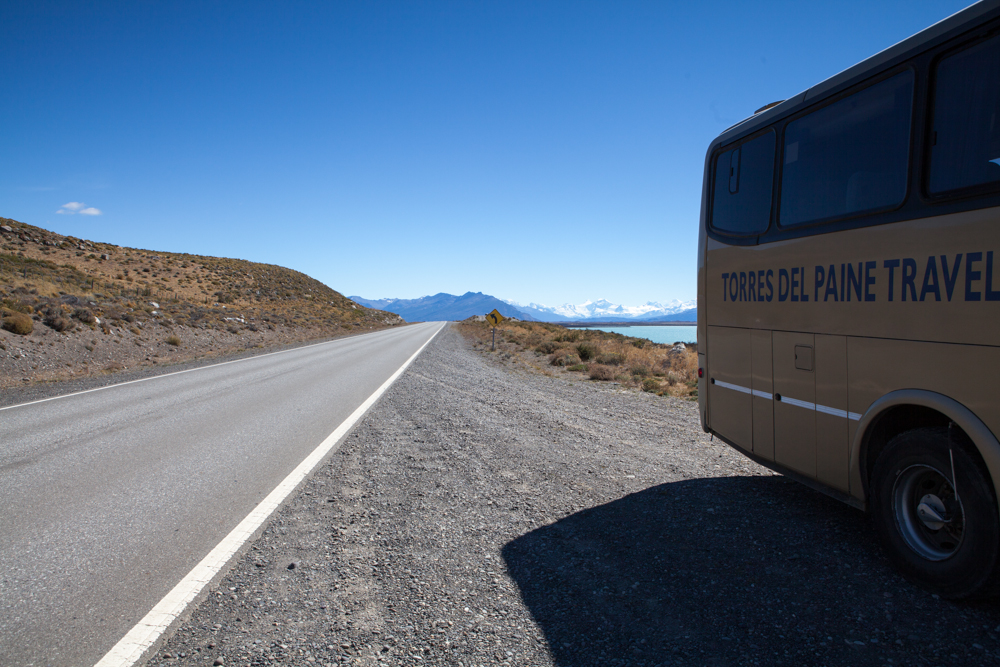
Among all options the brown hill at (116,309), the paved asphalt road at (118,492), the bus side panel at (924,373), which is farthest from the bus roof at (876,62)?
the brown hill at (116,309)

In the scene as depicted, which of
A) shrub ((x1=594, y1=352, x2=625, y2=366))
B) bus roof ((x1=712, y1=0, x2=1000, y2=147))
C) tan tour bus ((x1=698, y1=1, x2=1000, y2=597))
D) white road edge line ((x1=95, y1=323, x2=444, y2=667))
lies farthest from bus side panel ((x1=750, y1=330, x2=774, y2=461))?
shrub ((x1=594, y1=352, x2=625, y2=366))

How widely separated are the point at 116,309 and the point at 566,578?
1078 inches

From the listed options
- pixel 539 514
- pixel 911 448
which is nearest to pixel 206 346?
pixel 539 514

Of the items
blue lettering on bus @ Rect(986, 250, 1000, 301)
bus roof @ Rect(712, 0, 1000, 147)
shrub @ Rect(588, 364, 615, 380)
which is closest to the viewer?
blue lettering on bus @ Rect(986, 250, 1000, 301)

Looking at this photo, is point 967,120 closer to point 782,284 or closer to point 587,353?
point 782,284

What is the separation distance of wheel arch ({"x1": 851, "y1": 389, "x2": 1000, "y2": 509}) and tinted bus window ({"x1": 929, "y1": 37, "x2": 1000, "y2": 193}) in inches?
49.1

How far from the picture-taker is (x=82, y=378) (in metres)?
14.3

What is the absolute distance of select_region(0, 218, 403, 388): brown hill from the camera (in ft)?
55.9

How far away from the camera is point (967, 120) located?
3109 mm

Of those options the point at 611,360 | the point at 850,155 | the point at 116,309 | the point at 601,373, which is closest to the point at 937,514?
the point at 850,155

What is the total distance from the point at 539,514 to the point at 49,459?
18.6 feet

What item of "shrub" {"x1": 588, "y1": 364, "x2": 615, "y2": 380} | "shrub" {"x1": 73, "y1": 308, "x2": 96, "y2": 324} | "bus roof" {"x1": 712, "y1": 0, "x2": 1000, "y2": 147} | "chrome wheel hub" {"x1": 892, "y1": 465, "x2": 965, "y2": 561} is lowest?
"shrub" {"x1": 588, "y1": 364, "x2": 615, "y2": 380}

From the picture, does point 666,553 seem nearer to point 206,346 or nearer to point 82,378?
point 82,378

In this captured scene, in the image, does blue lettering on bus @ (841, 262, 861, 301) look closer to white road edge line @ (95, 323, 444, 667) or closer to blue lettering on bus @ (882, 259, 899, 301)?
blue lettering on bus @ (882, 259, 899, 301)
